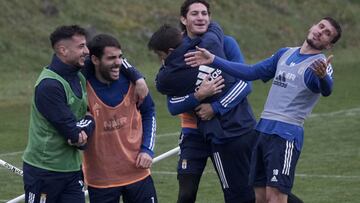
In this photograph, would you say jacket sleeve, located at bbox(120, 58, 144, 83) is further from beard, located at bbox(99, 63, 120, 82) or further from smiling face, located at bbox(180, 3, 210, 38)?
smiling face, located at bbox(180, 3, 210, 38)

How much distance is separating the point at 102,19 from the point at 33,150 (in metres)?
22.3

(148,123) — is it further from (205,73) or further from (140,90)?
(205,73)

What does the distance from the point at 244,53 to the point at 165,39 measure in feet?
76.8

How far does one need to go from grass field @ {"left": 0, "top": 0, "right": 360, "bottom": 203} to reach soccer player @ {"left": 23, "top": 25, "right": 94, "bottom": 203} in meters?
3.78

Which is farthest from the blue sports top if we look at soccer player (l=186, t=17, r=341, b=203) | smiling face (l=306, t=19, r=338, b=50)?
smiling face (l=306, t=19, r=338, b=50)

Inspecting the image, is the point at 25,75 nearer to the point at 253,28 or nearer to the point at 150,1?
the point at 150,1

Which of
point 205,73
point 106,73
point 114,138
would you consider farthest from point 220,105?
point 106,73

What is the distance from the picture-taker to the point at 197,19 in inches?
367

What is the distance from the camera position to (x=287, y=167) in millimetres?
8977

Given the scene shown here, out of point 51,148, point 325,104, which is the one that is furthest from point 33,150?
point 325,104

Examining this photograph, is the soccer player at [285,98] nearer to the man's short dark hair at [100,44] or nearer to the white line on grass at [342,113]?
the man's short dark hair at [100,44]

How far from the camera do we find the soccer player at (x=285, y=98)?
29.1 feet

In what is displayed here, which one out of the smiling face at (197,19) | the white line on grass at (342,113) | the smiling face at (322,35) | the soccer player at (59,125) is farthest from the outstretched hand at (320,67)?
the white line on grass at (342,113)

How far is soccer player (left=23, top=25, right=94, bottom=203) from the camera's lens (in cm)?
803
